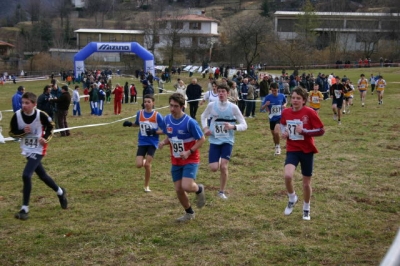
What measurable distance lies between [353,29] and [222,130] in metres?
75.0

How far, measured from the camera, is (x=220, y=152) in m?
9.05

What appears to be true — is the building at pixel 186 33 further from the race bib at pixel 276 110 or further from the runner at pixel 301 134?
the runner at pixel 301 134

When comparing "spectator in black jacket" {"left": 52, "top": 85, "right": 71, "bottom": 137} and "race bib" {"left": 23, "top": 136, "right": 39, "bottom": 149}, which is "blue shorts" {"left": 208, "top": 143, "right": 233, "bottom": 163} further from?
"spectator in black jacket" {"left": 52, "top": 85, "right": 71, "bottom": 137}

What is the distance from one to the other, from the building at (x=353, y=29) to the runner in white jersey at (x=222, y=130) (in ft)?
214

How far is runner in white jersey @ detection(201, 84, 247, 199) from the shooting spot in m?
8.93

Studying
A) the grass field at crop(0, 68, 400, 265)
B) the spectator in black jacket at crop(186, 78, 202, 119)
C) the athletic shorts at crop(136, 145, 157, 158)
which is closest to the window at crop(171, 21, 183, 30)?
the spectator in black jacket at crop(186, 78, 202, 119)

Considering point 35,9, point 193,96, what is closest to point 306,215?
point 193,96

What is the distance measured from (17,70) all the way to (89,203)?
81.2 metres

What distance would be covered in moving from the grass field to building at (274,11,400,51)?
62680 mm

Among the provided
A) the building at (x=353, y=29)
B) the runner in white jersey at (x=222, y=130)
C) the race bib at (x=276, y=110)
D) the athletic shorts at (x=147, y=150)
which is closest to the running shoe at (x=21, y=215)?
the athletic shorts at (x=147, y=150)

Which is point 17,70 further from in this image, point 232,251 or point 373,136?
point 232,251

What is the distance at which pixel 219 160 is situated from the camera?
30.0 feet

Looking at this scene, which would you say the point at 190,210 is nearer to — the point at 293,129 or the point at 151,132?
the point at 151,132

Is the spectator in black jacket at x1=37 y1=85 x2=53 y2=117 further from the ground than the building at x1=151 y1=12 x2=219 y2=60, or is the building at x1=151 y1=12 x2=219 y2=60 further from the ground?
the building at x1=151 y1=12 x2=219 y2=60
